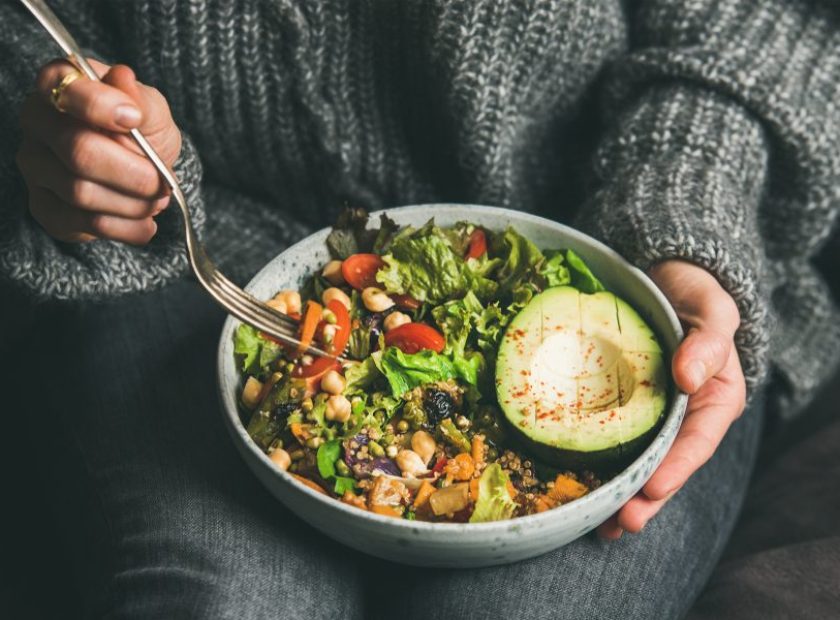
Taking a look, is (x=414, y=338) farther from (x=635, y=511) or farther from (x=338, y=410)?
(x=635, y=511)

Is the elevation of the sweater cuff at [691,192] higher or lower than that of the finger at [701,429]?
higher

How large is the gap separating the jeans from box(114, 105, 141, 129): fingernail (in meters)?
0.45

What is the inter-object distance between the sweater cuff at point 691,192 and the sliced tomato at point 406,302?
0.93ft

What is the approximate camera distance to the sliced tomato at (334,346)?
105 centimetres

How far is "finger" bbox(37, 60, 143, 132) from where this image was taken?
88 cm

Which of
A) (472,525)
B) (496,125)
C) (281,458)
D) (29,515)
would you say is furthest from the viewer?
(29,515)

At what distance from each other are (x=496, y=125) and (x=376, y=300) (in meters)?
0.35

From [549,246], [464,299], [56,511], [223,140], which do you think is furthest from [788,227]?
[56,511]

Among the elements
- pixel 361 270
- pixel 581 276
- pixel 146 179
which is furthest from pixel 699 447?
pixel 146 179

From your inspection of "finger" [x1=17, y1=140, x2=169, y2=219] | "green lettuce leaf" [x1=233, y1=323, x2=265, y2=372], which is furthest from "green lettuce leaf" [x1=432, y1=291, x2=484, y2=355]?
"finger" [x1=17, y1=140, x2=169, y2=219]

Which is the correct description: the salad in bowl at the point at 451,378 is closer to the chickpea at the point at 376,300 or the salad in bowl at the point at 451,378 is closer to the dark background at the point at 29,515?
the chickpea at the point at 376,300

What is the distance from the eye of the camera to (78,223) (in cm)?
104

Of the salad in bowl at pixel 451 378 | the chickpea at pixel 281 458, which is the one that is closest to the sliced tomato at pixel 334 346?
the salad in bowl at pixel 451 378

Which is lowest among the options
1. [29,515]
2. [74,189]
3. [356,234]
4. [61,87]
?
[29,515]
